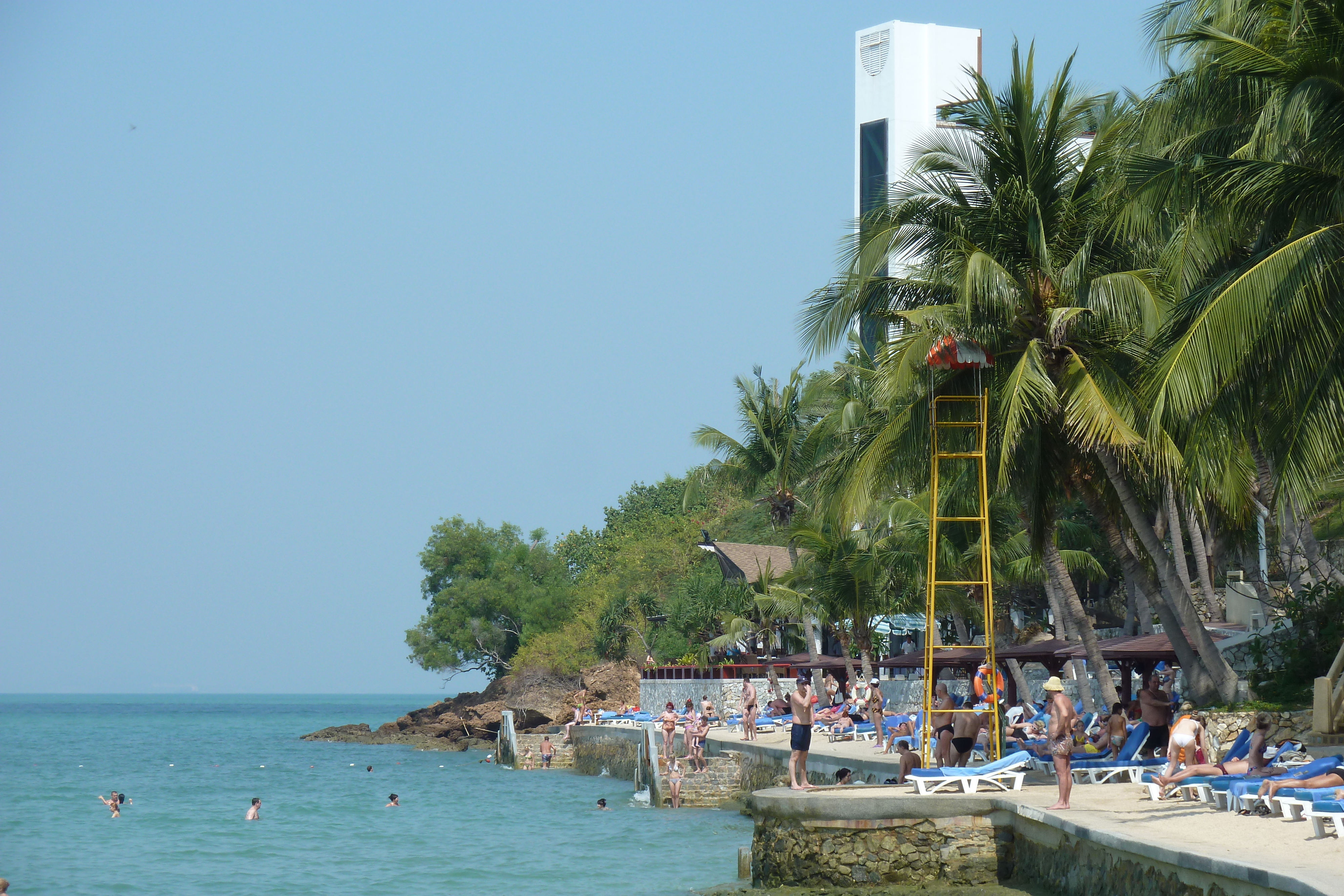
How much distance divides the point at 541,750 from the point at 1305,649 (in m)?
33.6

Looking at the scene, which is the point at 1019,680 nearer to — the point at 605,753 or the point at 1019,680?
the point at 1019,680

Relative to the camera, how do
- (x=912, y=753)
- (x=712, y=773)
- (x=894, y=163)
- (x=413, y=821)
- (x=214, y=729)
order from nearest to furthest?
(x=912, y=753) → (x=712, y=773) → (x=413, y=821) → (x=894, y=163) → (x=214, y=729)

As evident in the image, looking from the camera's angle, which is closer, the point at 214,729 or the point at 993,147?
the point at 993,147

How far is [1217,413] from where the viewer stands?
13.4 m

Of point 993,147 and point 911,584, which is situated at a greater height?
point 993,147

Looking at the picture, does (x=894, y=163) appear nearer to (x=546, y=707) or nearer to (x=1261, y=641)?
(x=546, y=707)

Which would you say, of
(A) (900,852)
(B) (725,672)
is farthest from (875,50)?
(A) (900,852)

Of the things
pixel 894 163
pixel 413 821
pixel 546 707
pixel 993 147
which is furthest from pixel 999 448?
pixel 894 163

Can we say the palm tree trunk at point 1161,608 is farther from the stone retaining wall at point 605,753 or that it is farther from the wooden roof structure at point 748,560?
the wooden roof structure at point 748,560

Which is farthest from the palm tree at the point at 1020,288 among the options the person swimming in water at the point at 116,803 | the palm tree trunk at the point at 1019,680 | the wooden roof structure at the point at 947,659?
the person swimming in water at the point at 116,803

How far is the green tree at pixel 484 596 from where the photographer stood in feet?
252

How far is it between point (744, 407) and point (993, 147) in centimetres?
2074

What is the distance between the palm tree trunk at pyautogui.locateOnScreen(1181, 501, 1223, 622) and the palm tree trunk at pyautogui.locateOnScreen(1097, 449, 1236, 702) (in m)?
3.88

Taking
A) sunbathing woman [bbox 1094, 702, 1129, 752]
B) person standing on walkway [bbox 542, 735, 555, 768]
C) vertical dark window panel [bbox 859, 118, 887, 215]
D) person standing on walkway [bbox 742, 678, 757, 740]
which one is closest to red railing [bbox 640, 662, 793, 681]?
person standing on walkway [bbox 742, 678, 757, 740]
